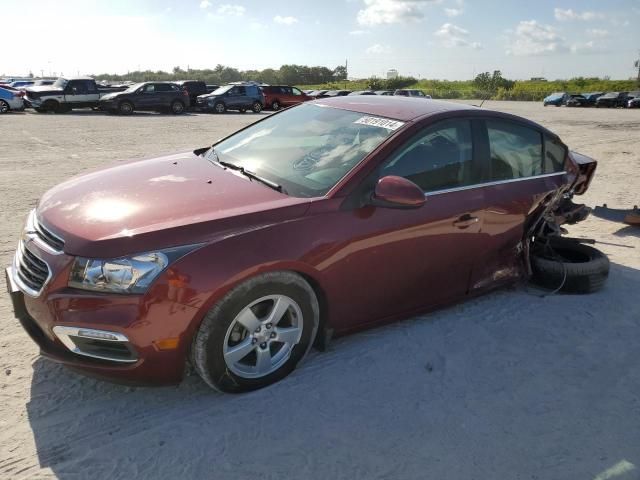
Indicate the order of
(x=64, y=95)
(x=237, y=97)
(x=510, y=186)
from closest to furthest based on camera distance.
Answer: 1. (x=510, y=186)
2. (x=64, y=95)
3. (x=237, y=97)

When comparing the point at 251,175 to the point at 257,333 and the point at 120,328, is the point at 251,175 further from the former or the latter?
the point at 120,328

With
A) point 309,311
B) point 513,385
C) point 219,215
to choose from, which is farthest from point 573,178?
point 219,215

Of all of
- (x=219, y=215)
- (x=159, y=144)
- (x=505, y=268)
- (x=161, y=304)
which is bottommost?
(x=159, y=144)

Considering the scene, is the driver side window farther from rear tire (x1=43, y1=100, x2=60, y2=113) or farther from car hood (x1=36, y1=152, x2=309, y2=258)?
rear tire (x1=43, y1=100, x2=60, y2=113)

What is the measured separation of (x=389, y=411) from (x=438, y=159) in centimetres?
176

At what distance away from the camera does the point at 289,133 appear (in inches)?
160

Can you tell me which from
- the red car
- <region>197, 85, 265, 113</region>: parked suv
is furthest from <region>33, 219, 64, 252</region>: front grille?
<region>197, 85, 265, 113</region>: parked suv

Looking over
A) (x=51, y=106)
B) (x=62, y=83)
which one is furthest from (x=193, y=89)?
(x=51, y=106)

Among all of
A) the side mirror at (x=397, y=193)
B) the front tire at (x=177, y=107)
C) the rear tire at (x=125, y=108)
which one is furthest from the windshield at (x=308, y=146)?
the front tire at (x=177, y=107)

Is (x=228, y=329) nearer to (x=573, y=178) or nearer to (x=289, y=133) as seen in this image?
(x=289, y=133)

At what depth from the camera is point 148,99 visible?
24.9 metres

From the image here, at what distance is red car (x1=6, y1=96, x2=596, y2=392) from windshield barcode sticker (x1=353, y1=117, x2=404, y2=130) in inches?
1.1

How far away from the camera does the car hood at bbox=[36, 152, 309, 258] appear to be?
2.64m

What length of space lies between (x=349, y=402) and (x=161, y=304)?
119cm
